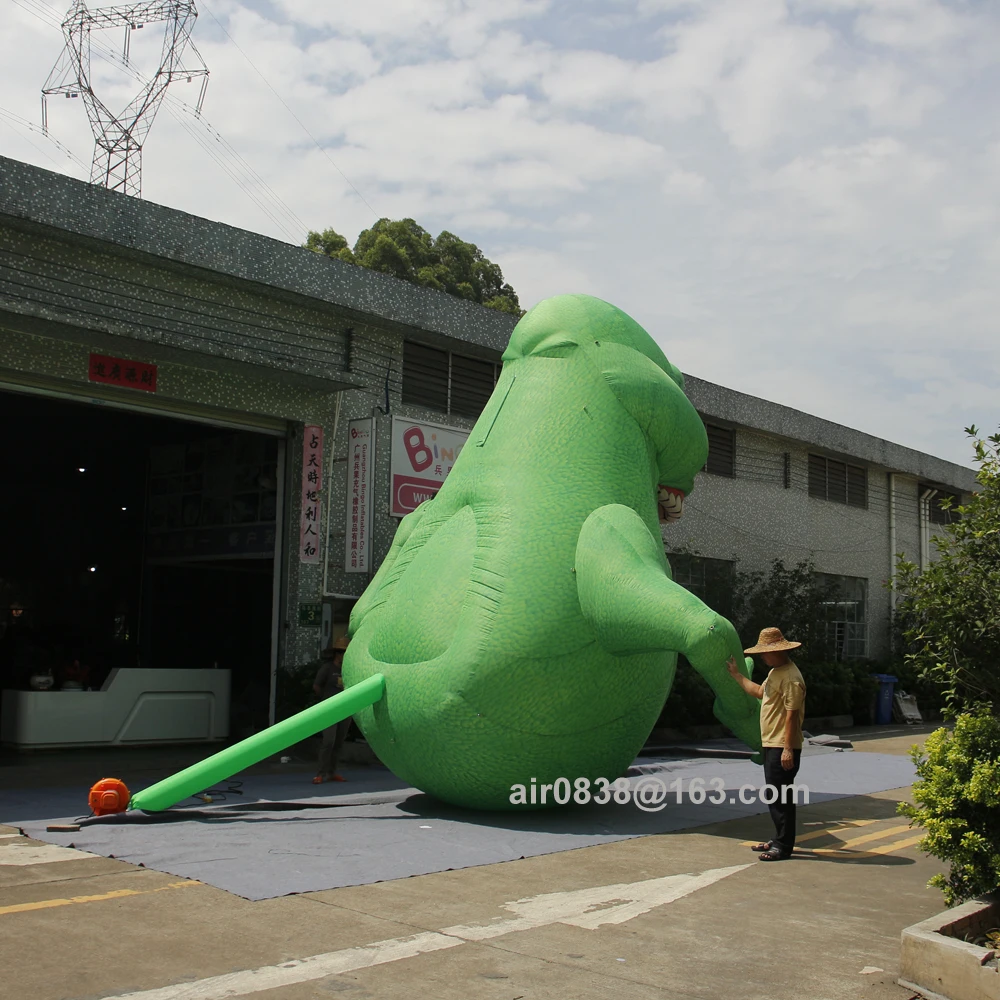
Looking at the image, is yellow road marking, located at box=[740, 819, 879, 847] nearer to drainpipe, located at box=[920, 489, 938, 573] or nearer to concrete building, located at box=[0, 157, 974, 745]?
concrete building, located at box=[0, 157, 974, 745]

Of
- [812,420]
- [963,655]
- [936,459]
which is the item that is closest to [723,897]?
[963,655]

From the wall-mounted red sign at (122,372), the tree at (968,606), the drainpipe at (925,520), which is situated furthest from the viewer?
the drainpipe at (925,520)

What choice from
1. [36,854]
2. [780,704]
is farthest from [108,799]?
[780,704]

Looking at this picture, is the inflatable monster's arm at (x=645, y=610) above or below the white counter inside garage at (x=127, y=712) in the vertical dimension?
above

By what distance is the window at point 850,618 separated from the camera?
68.5ft

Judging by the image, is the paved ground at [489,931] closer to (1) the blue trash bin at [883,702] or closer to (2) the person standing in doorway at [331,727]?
(2) the person standing in doorway at [331,727]

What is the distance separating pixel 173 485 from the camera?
16172 millimetres

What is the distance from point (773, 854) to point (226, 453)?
1034 cm

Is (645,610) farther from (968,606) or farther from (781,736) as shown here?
(968,606)

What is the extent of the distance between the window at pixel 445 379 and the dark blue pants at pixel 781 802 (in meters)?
8.02

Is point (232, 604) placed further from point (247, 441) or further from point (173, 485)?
point (247, 441)

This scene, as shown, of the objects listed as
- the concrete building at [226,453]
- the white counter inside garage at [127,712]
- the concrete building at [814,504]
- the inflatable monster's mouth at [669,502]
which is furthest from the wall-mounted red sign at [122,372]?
the concrete building at [814,504]

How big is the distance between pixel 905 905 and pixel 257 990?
3.29m

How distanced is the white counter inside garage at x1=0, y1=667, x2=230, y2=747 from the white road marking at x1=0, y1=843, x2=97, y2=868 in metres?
5.98
